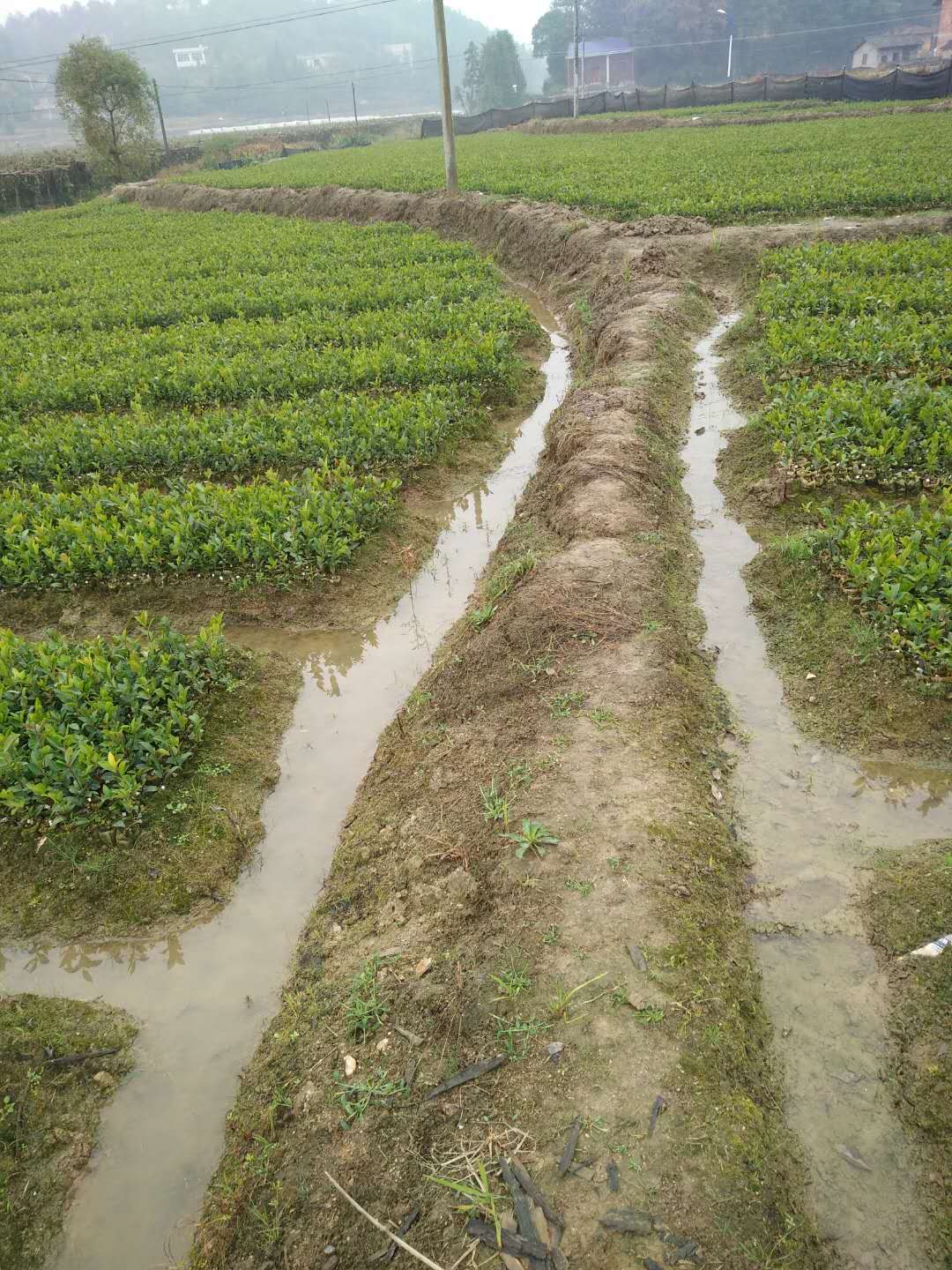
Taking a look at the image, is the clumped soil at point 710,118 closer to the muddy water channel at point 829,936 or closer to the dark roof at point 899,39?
the dark roof at point 899,39

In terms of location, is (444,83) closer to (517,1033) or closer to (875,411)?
(875,411)

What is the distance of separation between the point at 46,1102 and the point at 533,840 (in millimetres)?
2970

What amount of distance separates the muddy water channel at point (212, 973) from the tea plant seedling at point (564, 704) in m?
1.74

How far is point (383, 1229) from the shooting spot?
2936mm

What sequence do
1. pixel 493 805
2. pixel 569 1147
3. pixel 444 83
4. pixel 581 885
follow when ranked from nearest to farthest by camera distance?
pixel 569 1147 → pixel 581 885 → pixel 493 805 → pixel 444 83

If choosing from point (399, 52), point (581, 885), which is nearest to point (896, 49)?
point (581, 885)

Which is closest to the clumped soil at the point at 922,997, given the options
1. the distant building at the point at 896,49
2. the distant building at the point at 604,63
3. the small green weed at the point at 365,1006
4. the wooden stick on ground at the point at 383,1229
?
the wooden stick on ground at the point at 383,1229

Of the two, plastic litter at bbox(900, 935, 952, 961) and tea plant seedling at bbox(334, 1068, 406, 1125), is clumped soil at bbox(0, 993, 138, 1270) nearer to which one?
tea plant seedling at bbox(334, 1068, 406, 1125)

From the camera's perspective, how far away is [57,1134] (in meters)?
3.76

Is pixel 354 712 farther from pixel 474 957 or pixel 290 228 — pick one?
pixel 290 228

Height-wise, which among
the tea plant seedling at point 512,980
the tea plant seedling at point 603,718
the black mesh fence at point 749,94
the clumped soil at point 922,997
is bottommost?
the clumped soil at point 922,997

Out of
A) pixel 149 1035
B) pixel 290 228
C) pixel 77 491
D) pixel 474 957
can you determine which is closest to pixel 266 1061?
pixel 149 1035

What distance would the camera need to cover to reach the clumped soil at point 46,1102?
347 cm

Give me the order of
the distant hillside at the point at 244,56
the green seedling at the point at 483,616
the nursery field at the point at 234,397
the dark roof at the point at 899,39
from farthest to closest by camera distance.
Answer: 1. the distant hillside at the point at 244,56
2. the dark roof at the point at 899,39
3. the nursery field at the point at 234,397
4. the green seedling at the point at 483,616
